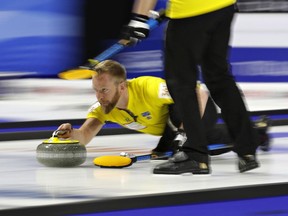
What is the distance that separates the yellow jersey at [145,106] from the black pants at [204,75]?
391mm

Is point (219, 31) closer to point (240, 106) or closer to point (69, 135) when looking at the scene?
point (240, 106)

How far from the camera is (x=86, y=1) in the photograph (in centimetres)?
551

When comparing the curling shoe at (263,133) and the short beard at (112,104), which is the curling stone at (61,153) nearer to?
the short beard at (112,104)

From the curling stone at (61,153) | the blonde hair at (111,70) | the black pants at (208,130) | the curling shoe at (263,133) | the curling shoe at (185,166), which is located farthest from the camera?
the curling shoe at (263,133)

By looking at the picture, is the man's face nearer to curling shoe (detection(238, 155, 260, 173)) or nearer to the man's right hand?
the man's right hand

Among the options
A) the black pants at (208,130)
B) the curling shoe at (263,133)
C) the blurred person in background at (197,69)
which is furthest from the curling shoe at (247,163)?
the curling shoe at (263,133)

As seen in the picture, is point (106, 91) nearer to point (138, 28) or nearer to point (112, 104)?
point (112, 104)

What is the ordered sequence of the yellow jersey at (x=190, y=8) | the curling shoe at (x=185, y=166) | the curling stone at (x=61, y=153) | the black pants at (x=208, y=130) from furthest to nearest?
the black pants at (x=208, y=130)
the curling stone at (x=61, y=153)
the curling shoe at (x=185, y=166)
the yellow jersey at (x=190, y=8)

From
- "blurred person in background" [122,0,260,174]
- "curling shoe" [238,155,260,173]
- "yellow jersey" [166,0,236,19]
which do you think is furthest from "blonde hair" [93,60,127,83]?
"curling shoe" [238,155,260,173]

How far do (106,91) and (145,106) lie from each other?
21 cm

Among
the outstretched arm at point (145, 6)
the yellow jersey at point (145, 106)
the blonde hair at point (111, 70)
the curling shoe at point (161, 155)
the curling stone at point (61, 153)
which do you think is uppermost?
the outstretched arm at point (145, 6)

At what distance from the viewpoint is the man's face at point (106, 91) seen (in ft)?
11.6

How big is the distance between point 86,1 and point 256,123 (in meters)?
1.88

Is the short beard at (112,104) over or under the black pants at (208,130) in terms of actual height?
over
